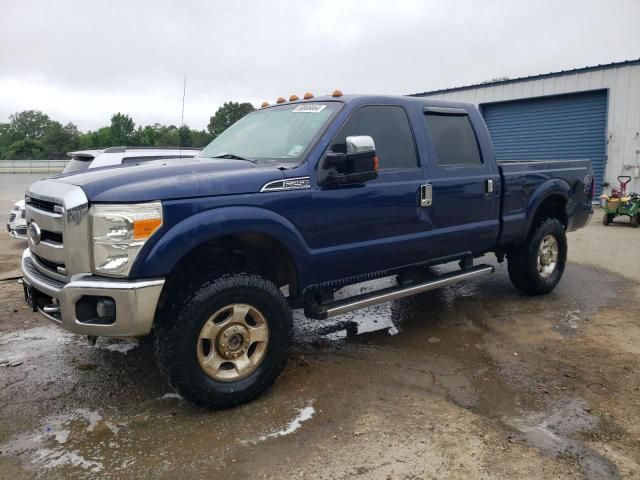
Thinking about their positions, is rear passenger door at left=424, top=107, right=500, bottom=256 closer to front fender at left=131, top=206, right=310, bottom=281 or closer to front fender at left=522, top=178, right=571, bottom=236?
front fender at left=522, top=178, right=571, bottom=236

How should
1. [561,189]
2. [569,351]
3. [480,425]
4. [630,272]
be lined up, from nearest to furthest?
[480,425]
[569,351]
[561,189]
[630,272]

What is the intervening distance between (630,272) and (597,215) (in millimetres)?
6953

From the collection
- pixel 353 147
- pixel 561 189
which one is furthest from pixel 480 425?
pixel 561 189

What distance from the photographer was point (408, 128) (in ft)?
14.4

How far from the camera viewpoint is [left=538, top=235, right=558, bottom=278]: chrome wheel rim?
5754 millimetres

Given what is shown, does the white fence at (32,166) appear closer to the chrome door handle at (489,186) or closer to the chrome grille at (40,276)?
the chrome grille at (40,276)

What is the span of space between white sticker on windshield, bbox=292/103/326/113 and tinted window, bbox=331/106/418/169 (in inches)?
11.4

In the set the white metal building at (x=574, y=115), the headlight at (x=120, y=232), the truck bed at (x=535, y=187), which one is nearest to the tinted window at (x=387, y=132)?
the truck bed at (x=535, y=187)

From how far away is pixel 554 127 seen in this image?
15484mm

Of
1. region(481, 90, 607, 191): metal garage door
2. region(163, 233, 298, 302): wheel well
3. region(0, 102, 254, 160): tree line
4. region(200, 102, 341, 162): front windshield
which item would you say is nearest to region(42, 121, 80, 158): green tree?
region(0, 102, 254, 160): tree line

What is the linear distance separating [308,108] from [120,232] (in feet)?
6.33

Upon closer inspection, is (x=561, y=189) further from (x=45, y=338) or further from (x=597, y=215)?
(x=597, y=215)

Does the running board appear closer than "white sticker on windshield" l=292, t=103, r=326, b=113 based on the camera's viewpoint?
Yes

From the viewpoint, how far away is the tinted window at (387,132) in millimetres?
4020
